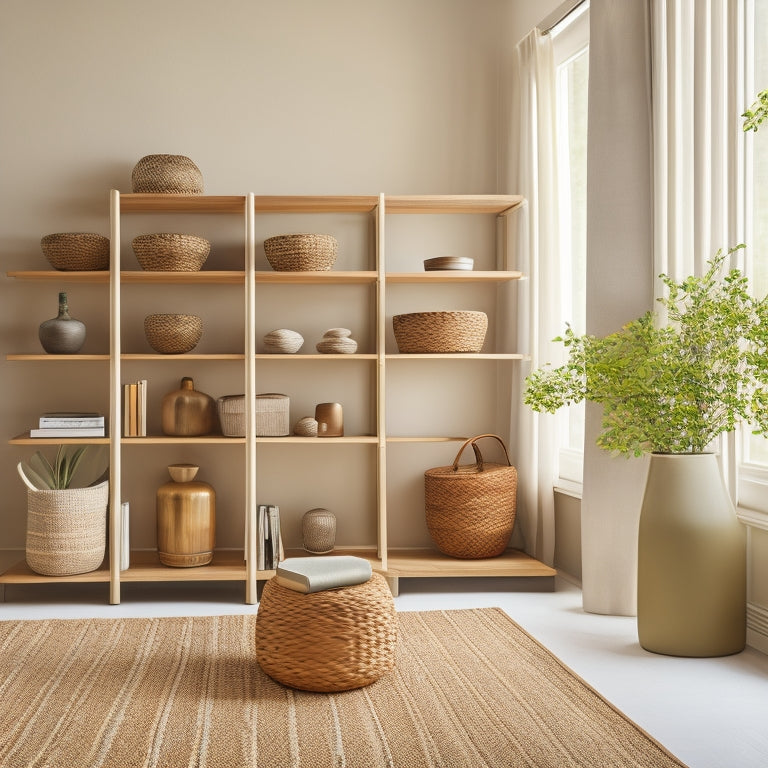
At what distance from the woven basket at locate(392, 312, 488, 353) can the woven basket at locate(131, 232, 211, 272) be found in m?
0.95

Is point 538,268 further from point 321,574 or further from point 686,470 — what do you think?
point 321,574

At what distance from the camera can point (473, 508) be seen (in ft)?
12.4

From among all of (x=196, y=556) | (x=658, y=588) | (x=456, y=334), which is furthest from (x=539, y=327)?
(x=196, y=556)

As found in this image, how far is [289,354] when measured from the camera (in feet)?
12.3

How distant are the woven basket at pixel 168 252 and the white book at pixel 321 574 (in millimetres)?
1647

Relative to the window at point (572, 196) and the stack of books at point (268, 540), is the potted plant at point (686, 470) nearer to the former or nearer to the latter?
the window at point (572, 196)

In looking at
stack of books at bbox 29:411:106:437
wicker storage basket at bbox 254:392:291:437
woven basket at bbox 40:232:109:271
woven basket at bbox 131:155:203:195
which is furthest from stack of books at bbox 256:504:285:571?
woven basket at bbox 131:155:203:195

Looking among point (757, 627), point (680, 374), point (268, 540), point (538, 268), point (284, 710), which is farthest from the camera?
point (538, 268)

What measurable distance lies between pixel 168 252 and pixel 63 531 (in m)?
1.22

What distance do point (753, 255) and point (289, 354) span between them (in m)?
1.89

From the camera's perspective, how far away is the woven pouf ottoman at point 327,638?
7.66 feet

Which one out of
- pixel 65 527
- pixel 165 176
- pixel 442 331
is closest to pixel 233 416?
pixel 65 527

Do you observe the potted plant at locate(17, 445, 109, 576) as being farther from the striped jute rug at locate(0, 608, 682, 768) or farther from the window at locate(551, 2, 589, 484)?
the window at locate(551, 2, 589, 484)

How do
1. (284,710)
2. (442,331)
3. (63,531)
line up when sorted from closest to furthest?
(284,710)
(63,531)
(442,331)
